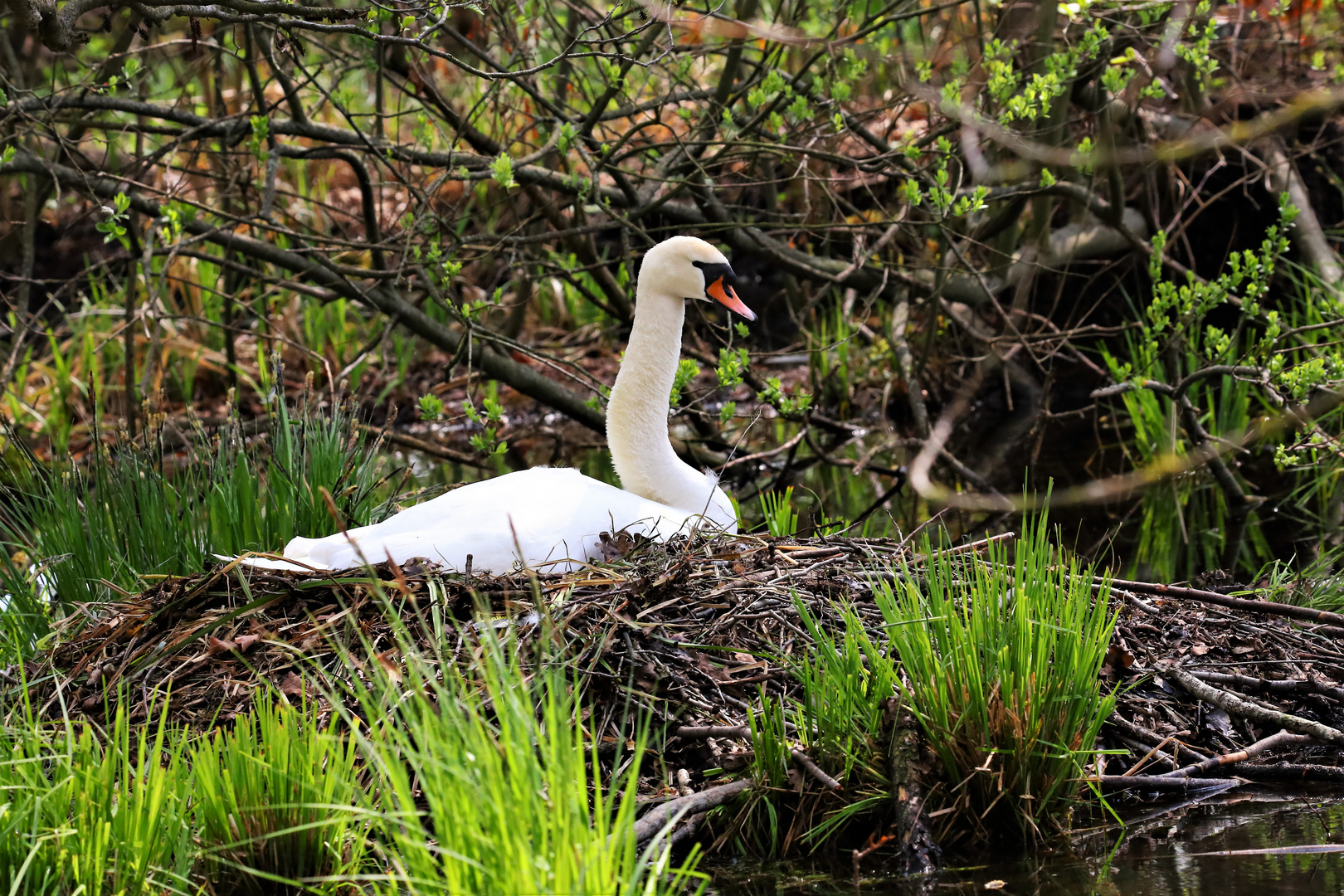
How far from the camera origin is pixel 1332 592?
4.45 m

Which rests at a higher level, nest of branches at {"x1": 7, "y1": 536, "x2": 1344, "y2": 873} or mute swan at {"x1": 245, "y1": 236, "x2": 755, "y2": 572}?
mute swan at {"x1": 245, "y1": 236, "x2": 755, "y2": 572}

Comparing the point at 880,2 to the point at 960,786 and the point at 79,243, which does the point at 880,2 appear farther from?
the point at 79,243

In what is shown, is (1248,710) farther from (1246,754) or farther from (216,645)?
(216,645)

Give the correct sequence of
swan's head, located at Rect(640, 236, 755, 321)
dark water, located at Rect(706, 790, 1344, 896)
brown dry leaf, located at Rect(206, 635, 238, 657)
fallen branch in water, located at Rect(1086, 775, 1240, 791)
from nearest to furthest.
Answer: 1. dark water, located at Rect(706, 790, 1344, 896)
2. fallen branch in water, located at Rect(1086, 775, 1240, 791)
3. brown dry leaf, located at Rect(206, 635, 238, 657)
4. swan's head, located at Rect(640, 236, 755, 321)

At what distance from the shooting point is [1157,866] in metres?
2.99

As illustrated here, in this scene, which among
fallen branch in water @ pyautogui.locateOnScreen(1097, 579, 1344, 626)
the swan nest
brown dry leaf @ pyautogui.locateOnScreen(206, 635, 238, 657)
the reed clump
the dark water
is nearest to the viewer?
the dark water

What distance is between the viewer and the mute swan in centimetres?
→ 399

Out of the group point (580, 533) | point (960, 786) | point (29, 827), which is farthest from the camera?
point (580, 533)

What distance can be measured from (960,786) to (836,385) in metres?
6.28

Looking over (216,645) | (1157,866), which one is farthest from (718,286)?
(1157,866)

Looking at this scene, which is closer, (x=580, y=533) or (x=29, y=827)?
(x=29, y=827)

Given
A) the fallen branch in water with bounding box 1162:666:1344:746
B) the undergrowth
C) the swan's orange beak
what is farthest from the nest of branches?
the swan's orange beak

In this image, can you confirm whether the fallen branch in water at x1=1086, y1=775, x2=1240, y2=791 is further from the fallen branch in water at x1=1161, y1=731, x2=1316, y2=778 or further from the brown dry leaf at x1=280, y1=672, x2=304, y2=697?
the brown dry leaf at x1=280, y1=672, x2=304, y2=697

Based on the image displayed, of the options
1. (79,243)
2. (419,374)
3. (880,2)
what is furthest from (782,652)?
(79,243)
